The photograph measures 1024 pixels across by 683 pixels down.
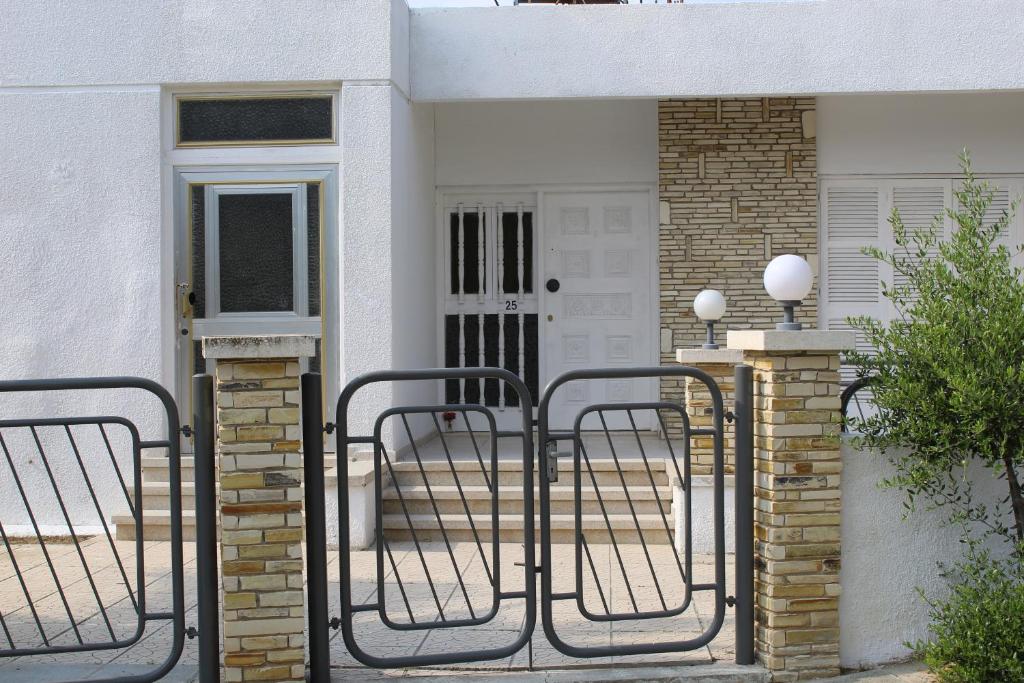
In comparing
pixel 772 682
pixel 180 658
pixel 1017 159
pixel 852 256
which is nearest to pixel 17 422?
pixel 180 658

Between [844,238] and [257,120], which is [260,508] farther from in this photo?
[844,238]

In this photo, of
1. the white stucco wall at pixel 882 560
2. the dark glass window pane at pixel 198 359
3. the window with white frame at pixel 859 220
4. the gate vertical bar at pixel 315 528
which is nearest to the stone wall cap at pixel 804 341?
the white stucco wall at pixel 882 560

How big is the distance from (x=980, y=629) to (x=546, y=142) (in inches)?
271

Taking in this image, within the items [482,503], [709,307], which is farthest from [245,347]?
[709,307]

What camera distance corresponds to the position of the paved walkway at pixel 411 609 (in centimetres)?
495

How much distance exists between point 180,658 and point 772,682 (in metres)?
2.70

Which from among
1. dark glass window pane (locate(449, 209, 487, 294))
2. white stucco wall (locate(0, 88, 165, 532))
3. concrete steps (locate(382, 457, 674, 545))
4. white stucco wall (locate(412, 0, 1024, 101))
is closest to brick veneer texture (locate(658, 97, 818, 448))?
white stucco wall (locate(412, 0, 1024, 101))

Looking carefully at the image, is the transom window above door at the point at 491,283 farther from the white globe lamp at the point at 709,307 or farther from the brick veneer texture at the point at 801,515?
the brick veneer texture at the point at 801,515

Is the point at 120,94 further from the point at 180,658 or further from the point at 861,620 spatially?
the point at 861,620

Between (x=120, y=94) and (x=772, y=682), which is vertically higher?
(x=120, y=94)

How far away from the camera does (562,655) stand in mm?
5000

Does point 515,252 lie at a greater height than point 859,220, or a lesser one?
lesser

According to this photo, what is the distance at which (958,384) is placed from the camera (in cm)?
440

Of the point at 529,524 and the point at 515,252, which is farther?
the point at 515,252
